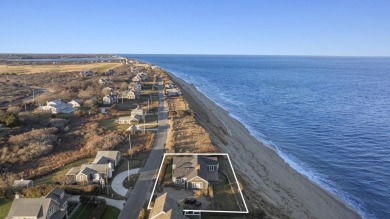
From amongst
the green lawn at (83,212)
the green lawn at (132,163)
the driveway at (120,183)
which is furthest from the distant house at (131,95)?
the green lawn at (83,212)

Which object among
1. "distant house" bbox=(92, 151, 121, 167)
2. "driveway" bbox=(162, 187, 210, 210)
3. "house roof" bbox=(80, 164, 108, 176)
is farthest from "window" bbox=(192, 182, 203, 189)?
"distant house" bbox=(92, 151, 121, 167)

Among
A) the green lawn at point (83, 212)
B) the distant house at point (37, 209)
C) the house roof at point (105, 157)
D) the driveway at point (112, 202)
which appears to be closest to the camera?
the distant house at point (37, 209)

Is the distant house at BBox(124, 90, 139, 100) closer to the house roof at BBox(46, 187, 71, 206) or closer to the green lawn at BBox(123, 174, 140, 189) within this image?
the green lawn at BBox(123, 174, 140, 189)

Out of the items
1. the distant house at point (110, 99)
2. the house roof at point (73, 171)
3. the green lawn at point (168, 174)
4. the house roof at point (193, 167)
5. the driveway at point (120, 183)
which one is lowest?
the driveway at point (120, 183)

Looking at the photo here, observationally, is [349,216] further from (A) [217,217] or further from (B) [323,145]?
(B) [323,145]

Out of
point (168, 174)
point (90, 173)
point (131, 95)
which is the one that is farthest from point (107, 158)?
point (131, 95)

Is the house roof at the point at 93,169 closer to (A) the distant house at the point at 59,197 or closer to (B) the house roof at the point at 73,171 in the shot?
(B) the house roof at the point at 73,171
